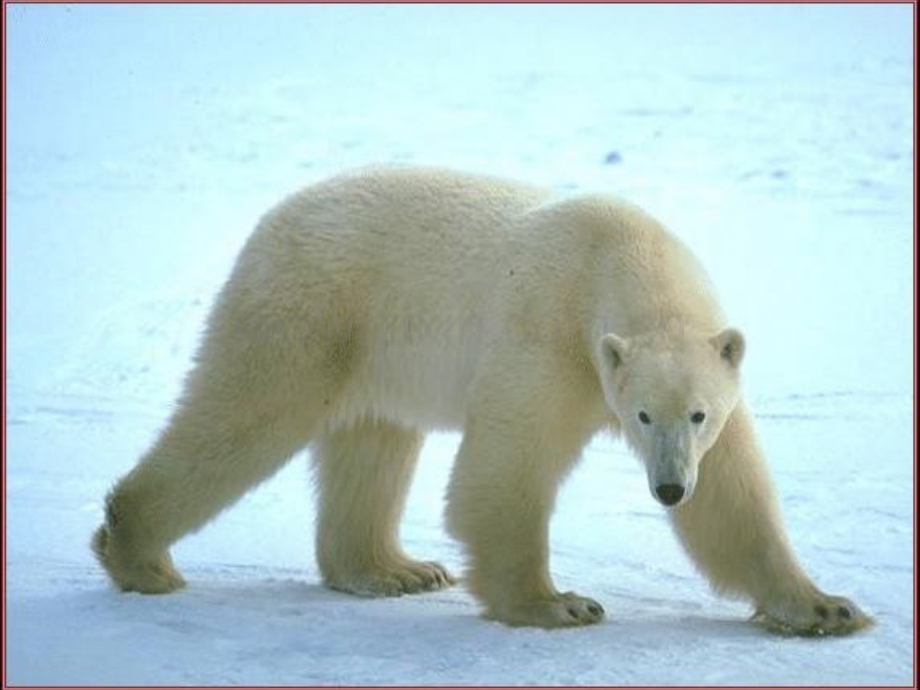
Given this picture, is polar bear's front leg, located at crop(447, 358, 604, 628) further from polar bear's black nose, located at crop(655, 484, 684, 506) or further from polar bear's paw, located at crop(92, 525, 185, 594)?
polar bear's paw, located at crop(92, 525, 185, 594)

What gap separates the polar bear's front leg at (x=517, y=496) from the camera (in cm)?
512

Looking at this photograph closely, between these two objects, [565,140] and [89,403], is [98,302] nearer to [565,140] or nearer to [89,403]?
[89,403]

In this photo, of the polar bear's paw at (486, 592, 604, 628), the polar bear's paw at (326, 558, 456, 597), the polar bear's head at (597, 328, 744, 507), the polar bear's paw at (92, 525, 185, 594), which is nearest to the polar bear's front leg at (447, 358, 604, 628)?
the polar bear's paw at (486, 592, 604, 628)

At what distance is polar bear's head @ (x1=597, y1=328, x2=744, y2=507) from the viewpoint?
4723 mm

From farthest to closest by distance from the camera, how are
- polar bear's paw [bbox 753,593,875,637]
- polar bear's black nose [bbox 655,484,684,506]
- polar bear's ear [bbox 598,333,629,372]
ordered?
polar bear's paw [bbox 753,593,875,637] < polar bear's ear [bbox 598,333,629,372] < polar bear's black nose [bbox 655,484,684,506]

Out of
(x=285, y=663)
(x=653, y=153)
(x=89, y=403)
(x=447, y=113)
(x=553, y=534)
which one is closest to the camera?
(x=285, y=663)

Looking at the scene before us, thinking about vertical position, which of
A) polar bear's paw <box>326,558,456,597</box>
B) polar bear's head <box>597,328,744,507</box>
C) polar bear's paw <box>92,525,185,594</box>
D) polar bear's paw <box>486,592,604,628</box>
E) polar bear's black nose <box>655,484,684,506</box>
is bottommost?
polar bear's paw <box>326,558,456,597</box>

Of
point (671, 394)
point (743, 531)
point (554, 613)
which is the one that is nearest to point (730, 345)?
point (671, 394)

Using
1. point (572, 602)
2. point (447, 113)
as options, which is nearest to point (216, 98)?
point (447, 113)

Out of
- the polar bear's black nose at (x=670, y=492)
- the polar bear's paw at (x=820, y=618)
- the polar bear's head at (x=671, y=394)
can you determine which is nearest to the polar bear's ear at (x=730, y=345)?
the polar bear's head at (x=671, y=394)

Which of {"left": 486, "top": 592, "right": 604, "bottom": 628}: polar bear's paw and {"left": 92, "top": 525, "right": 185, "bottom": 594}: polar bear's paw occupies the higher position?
{"left": 486, "top": 592, "right": 604, "bottom": 628}: polar bear's paw

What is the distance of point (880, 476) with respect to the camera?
23.6 ft

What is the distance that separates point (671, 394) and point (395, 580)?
5.33ft

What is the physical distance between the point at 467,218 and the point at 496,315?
0.49m
